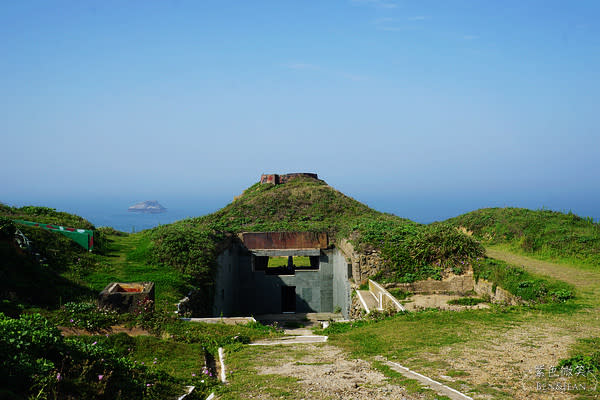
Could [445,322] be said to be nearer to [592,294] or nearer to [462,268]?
[592,294]

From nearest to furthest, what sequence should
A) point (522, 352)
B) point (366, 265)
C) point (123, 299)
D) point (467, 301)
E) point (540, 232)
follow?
point (522, 352)
point (123, 299)
point (467, 301)
point (366, 265)
point (540, 232)

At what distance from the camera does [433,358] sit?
7.53 metres

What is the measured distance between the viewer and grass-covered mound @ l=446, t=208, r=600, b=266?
18.2 metres

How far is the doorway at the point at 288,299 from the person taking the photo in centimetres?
2333

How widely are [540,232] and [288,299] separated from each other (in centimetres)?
1294

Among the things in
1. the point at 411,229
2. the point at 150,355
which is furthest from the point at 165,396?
the point at 411,229

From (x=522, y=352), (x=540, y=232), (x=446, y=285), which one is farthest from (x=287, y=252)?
(x=522, y=352)

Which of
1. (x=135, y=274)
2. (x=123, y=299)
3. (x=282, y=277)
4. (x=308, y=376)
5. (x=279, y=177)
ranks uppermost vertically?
(x=279, y=177)

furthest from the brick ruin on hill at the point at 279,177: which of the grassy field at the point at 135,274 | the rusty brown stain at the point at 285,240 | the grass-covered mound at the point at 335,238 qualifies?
the grassy field at the point at 135,274

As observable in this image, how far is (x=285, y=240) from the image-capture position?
23.7 metres

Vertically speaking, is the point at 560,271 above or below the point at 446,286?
above

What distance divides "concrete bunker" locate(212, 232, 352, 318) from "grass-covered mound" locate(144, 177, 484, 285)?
903 millimetres

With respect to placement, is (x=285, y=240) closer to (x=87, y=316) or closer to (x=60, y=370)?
(x=87, y=316)

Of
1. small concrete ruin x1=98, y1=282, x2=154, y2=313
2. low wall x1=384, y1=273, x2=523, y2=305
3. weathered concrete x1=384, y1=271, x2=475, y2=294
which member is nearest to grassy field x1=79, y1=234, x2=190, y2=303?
small concrete ruin x1=98, y1=282, x2=154, y2=313
